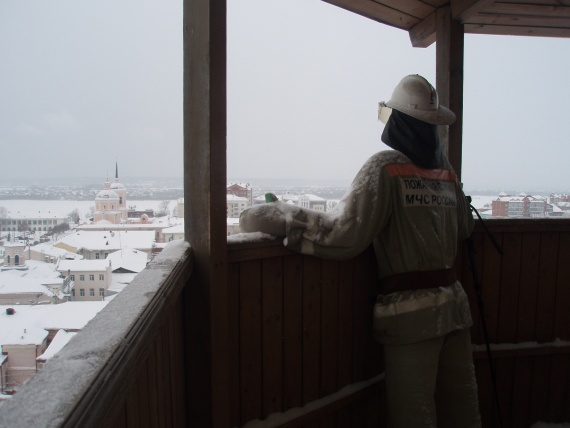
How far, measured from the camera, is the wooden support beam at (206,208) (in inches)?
58.9

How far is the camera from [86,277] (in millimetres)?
890

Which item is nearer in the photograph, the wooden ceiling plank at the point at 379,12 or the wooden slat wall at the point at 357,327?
the wooden slat wall at the point at 357,327

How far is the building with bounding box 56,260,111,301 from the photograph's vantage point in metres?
0.86

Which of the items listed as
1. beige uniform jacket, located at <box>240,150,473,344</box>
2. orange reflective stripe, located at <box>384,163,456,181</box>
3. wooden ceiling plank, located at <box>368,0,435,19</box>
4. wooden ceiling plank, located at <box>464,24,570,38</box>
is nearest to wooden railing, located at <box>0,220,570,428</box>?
beige uniform jacket, located at <box>240,150,473,344</box>

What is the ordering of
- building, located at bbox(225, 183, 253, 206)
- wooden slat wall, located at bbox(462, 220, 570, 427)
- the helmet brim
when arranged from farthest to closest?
wooden slat wall, located at bbox(462, 220, 570, 427), the helmet brim, building, located at bbox(225, 183, 253, 206)

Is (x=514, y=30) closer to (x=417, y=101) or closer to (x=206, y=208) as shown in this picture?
(x=417, y=101)

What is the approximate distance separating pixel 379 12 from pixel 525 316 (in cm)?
208

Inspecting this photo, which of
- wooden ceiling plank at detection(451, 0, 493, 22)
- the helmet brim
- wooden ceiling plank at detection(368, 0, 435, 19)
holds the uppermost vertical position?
wooden ceiling plank at detection(368, 0, 435, 19)

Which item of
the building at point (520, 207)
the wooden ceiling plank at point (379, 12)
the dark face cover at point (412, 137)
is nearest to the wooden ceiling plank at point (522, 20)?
the wooden ceiling plank at point (379, 12)

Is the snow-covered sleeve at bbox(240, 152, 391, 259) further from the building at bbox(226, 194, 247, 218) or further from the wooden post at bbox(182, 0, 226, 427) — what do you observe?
the wooden post at bbox(182, 0, 226, 427)

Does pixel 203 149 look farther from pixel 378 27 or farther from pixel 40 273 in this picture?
pixel 378 27

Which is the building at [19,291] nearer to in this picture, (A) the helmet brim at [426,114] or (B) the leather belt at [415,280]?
(B) the leather belt at [415,280]

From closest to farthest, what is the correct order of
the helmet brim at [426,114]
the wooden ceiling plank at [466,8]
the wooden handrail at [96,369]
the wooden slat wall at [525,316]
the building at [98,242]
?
the wooden handrail at [96,369] → the building at [98,242] → the helmet brim at [426,114] → the wooden ceiling plank at [466,8] → the wooden slat wall at [525,316]

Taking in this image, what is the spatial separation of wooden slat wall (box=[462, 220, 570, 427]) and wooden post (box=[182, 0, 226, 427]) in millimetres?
1648
